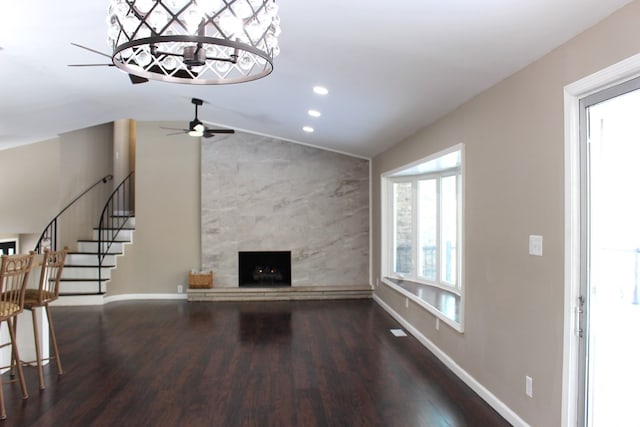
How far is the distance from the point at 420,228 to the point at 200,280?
3.90 metres

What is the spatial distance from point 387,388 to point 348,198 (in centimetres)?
461

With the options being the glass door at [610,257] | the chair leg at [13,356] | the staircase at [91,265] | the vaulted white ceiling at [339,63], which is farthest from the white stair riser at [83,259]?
the glass door at [610,257]

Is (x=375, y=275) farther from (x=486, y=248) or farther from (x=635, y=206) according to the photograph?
(x=635, y=206)

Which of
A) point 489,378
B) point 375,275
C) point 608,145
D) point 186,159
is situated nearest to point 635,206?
point 608,145

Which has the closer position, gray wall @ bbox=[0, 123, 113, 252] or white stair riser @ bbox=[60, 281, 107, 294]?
white stair riser @ bbox=[60, 281, 107, 294]

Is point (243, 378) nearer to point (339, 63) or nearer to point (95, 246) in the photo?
point (339, 63)

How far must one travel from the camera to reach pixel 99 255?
7316mm

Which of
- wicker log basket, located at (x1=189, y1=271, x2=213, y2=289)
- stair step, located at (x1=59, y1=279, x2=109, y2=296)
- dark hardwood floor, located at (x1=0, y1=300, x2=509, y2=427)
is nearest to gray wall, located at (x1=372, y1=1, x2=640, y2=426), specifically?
dark hardwood floor, located at (x1=0, y1=300, x2=509, y2=427)

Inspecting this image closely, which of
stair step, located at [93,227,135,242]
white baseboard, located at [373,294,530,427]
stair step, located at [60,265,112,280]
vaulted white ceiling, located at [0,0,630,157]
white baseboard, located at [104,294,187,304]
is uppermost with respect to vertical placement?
vaulted white ceiling, located at [0,0,630,157]

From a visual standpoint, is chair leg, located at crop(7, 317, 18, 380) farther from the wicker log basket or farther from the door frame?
the door frame

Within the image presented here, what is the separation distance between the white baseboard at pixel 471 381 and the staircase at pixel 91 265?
511 centimetres

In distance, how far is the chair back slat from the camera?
313 cm

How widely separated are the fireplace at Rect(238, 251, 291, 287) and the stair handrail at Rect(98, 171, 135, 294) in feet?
7.69

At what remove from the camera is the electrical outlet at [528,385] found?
9.12 ft
